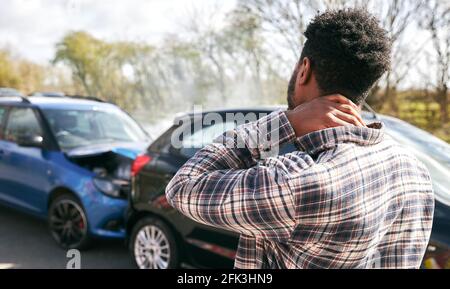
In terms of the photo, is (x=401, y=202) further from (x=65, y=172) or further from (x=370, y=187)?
(x=65, y=172)

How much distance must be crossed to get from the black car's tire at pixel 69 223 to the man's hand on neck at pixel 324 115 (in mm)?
3626

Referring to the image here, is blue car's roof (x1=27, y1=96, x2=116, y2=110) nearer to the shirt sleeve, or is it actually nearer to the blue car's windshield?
the blue car's windshield

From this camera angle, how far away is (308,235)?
98 cm

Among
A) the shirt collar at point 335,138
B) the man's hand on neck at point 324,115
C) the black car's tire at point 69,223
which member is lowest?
the black car's tire at point 69,223

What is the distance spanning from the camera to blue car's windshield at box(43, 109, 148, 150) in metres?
4.75

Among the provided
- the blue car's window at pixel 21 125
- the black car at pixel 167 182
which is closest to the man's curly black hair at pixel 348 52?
the black car at pixel 167 182

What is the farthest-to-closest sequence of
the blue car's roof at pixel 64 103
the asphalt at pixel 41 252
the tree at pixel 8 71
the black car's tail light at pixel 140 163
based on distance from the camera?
the tree at pixel 8 71, the blue car's roof at pixel 64 103, the asphalt at pixel 41 252, the black car's tail light at pixel 140 163

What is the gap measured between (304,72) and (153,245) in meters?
2.97

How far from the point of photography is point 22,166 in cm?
475

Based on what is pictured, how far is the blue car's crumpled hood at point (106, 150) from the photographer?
443 centimetres

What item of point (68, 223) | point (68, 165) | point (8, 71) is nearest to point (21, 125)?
point (68, 165)

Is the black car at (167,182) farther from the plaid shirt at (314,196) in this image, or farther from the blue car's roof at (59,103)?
the plaid shirt at (314,196)

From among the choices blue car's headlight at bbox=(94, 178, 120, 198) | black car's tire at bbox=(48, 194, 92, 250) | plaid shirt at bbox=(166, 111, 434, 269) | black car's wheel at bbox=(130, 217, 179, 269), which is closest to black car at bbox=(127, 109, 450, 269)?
black car's wheel at bbox=(130, 217, 179, 269)
